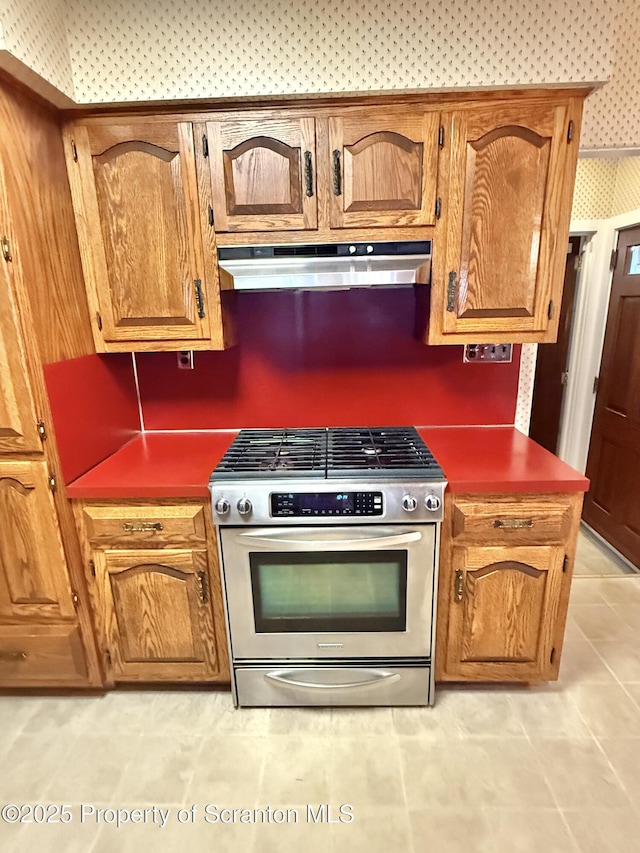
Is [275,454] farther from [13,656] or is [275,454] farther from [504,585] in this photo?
[13,656]

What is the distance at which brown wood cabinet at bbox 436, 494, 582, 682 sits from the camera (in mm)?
1604

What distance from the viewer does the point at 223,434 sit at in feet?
6.99

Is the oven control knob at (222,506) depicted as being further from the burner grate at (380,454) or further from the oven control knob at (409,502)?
the oven control knob at (409,502)

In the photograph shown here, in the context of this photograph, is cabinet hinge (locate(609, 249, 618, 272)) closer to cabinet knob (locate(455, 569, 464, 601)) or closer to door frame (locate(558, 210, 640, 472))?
door frame (locate(558, 210, 640, 472))

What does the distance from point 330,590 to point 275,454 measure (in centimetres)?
56

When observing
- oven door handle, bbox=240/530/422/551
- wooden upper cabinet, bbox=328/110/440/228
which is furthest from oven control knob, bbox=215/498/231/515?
wooden upper cabinet, bbox=328/110/440/228

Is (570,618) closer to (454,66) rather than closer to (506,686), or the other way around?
(506,686)

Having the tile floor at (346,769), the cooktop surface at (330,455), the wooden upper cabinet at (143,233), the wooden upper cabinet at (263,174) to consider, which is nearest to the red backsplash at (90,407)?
the wooden upper cabinet at (143,233)

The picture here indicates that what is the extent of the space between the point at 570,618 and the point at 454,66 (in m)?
2.46

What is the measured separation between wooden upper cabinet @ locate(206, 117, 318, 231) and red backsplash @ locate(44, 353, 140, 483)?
2.51 feet

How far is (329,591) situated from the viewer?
1.68 meters

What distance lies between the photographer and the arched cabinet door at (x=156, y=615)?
65.9 inches

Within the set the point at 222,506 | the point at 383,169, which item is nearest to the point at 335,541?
the point at 222,506

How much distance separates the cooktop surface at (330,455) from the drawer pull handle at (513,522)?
0.95ft
